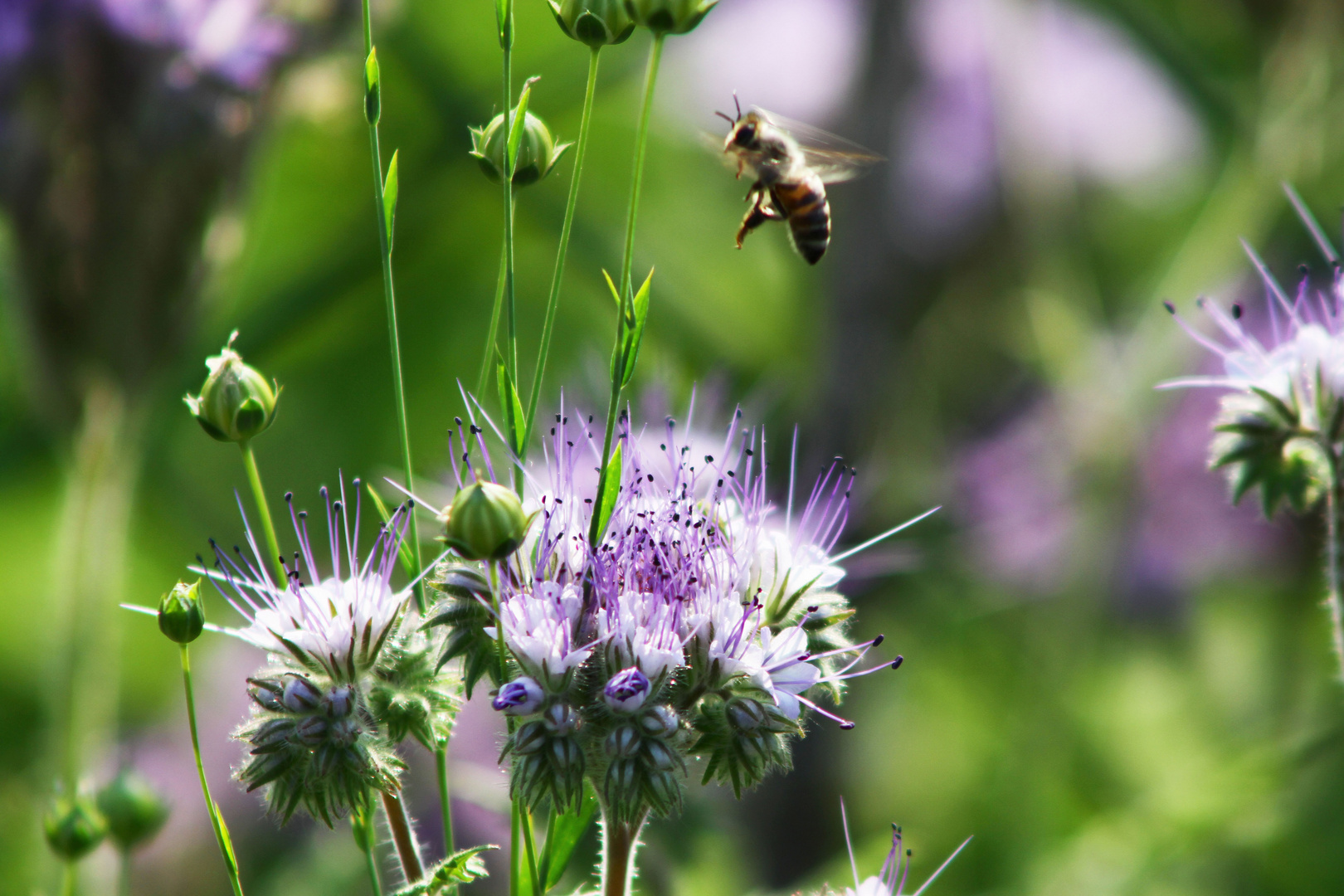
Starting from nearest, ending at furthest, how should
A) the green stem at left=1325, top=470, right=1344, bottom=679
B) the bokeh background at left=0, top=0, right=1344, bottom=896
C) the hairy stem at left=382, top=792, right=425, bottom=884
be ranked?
the hairy stem at left=382, top=792, right=425, bottom=884, the green stem at left=1325, top=470, right=1344, bottom=679, the bokeh background at left=0, top=0, right=1344, bottom=896

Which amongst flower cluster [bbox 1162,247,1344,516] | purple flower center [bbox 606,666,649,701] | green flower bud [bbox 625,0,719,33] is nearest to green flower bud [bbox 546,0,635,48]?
green flower bud [bbox 625,0,719,33]

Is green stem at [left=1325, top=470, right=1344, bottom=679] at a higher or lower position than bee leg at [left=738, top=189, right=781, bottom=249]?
lower

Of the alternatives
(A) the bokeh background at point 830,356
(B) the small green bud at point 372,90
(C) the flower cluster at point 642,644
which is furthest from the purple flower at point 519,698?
(A) the bokeh background at point 830,356

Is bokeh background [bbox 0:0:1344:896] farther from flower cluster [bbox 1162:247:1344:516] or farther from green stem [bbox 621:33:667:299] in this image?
green stem [bbox 621:33:667:299]

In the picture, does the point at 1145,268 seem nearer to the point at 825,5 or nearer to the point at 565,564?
the point at 825,5

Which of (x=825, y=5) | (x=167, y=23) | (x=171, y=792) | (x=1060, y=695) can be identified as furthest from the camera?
(x=825, y=5)

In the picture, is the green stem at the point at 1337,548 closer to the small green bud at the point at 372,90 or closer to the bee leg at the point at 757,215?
the bee leg at the point at 757,215

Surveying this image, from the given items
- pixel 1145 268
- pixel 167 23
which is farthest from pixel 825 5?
pixel 167 23
